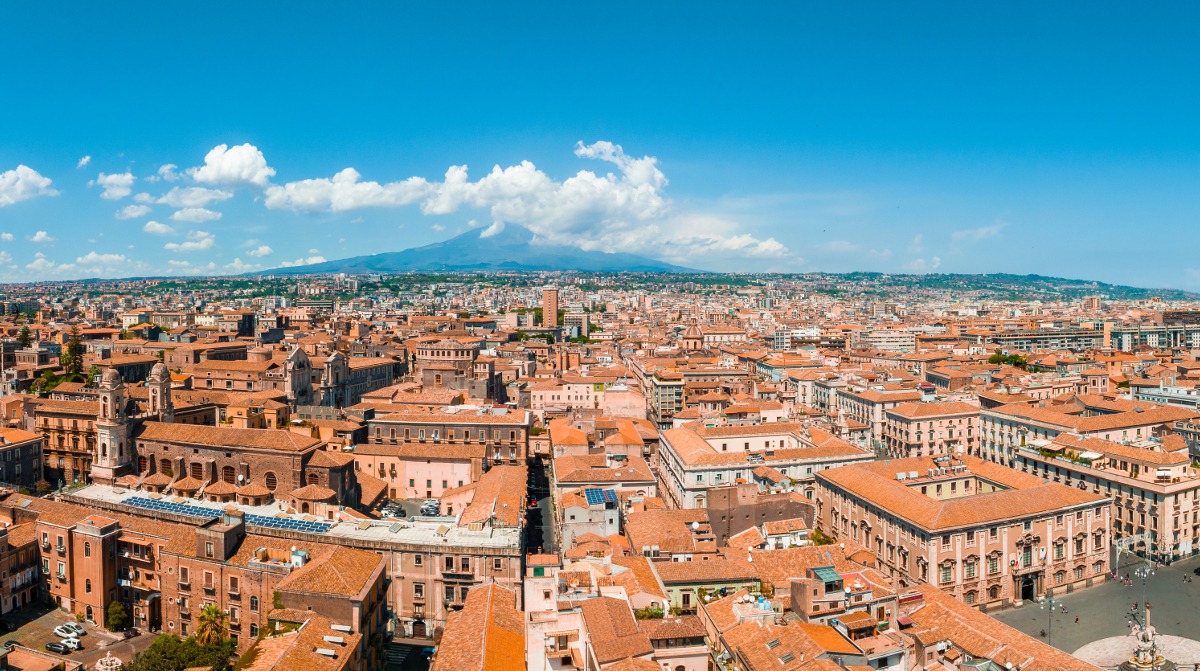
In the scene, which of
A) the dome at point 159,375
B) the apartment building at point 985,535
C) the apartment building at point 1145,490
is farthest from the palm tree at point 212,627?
the apartment building at point 1145,490

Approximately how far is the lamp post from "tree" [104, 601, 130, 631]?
1747 inches

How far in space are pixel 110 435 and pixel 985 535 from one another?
54.0m

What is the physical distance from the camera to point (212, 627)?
115 ft

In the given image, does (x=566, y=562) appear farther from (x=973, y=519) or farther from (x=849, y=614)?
(x=973, y=519)

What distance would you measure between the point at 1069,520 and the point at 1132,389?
183 ft

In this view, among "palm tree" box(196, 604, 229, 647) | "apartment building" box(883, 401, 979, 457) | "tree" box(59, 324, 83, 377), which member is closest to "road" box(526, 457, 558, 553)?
"palm tree" box(196, 604, 229, 647)

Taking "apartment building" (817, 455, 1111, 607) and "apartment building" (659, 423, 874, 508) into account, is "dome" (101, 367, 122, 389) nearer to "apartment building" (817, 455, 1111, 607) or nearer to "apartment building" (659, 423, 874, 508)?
"apartment building" (659, 423, 874, 508)

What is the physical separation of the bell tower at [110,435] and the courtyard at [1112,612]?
5422cm

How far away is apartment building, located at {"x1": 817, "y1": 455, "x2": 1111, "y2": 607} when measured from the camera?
145 ft

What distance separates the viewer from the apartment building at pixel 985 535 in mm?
44281

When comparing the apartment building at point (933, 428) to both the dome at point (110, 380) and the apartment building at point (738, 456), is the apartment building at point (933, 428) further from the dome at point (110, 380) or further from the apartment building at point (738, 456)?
the dome at point (110, 380)

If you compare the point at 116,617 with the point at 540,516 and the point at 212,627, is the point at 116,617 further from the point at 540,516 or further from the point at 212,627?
the point at 540,516

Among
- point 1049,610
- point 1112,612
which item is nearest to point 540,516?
point 1049,610

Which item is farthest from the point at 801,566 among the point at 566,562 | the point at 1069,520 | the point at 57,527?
the point at 57,527
